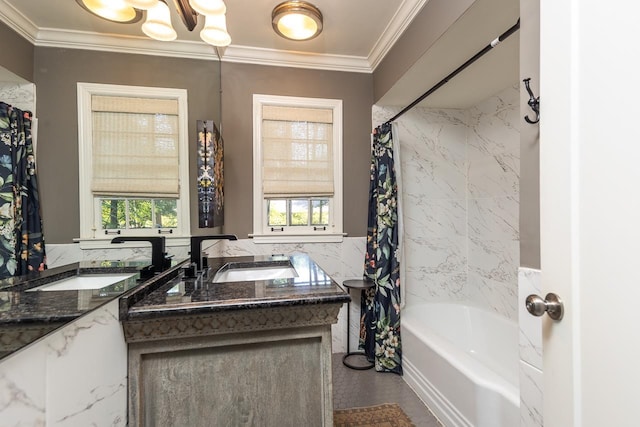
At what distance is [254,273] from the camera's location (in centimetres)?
165

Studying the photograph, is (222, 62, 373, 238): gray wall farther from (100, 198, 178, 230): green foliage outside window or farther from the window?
(100, 198, 178, 230): green foliage outside window

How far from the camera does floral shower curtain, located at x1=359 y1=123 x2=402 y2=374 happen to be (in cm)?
212

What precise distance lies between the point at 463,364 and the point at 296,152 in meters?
1.89

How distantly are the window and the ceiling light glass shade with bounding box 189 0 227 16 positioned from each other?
1.00m

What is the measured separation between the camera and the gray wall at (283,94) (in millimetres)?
2217

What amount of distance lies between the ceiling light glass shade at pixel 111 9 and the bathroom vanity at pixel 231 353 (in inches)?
45.8

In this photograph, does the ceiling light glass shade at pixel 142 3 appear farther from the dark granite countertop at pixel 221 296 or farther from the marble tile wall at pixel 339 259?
the marble tile wall at pixel 339 259

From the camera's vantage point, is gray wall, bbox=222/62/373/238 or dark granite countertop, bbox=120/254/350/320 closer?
dark granite countertop, bbox=120/254/350/320

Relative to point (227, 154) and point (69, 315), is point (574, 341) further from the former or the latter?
point (227, 154)

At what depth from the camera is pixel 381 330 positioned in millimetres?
2143

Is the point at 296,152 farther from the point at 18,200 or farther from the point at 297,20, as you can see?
the point at 18,200

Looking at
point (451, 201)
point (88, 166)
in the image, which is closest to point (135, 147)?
point (88, 166)

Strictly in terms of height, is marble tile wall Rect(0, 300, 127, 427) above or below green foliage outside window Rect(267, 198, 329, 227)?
below

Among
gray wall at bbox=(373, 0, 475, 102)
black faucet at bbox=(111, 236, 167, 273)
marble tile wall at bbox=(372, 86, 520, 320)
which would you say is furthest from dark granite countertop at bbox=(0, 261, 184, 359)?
marble tile wall at bbox=(372, 86, 520, 320)
